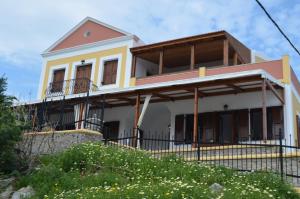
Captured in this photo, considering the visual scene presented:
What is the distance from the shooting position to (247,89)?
18.4 m

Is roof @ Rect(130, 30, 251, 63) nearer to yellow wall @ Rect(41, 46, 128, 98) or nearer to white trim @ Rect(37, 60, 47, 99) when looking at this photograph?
yellow wall @ Rect(41, 46, 128, 98)

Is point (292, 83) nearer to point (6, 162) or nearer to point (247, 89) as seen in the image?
point (247, 89)

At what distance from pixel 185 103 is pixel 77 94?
590 cm

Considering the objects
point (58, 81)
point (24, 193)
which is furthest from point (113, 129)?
point (24, 193)

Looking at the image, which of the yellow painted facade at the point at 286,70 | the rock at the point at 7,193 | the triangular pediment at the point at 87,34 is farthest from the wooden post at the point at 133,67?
the rock at the point at 7,193

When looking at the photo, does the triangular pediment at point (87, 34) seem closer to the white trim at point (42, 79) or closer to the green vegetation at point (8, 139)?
the white trim at point (42, 79)

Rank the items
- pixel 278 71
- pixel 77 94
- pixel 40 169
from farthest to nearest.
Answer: pixel 77 94 < pixel 278 71 < pixel 40 169

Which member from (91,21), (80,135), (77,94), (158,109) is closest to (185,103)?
(158,109)

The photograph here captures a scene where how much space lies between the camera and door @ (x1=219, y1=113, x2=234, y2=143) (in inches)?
744

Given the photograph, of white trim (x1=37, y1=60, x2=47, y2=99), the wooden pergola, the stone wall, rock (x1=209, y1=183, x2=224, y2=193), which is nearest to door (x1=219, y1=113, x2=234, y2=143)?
the wooden pergola

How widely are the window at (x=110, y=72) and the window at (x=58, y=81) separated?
2862 millimetres

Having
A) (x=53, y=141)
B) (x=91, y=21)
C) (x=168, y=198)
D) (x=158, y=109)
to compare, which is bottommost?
(x=168, y=198)

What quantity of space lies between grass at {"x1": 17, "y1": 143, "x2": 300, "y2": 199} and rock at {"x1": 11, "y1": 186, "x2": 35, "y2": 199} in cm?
17

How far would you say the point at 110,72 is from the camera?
23.9 m
